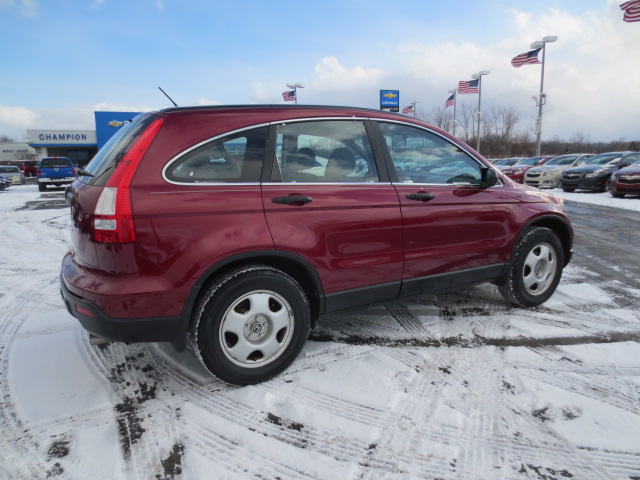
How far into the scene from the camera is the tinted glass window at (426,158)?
3.04 m

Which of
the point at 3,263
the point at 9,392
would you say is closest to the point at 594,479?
the point at 9,392

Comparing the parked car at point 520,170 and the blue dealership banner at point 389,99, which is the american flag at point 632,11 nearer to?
the parked car at point 520,170

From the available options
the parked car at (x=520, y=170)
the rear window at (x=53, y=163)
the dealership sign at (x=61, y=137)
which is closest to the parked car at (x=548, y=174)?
the parked car at (x=520, y=170)

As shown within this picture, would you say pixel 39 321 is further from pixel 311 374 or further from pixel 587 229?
pixel 587 229

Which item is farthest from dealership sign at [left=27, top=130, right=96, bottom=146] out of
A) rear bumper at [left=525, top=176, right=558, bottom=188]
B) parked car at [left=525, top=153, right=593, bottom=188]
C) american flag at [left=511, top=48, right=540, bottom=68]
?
rear bumper at [left=525, top=176, right=558, bottom=188]

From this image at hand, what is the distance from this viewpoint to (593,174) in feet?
51.8

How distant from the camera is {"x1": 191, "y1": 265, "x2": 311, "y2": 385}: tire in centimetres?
233

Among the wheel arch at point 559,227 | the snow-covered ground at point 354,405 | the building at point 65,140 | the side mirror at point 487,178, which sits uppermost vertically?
the building at point 65,140

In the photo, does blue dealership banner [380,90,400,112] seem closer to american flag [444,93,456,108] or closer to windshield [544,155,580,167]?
windshield [544,155,580,167]

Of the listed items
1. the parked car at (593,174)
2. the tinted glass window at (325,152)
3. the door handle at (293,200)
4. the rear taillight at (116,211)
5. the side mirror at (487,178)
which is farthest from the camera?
the parked car at (593,174)

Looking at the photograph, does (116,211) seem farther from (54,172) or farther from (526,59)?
(526,59)

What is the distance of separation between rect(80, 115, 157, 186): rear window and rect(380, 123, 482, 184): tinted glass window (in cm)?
168

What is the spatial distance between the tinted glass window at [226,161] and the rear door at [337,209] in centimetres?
11

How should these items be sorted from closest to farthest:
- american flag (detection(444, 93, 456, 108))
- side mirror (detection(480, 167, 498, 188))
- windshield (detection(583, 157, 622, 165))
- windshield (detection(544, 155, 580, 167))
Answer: side mirror (detection(480, 167, 498, 188)) → windshield (detection(583, 157, 622, 165)) → windshield (detection(544, 155, 580, 167)) → american flag (detection(444, 93, 456, 108))
